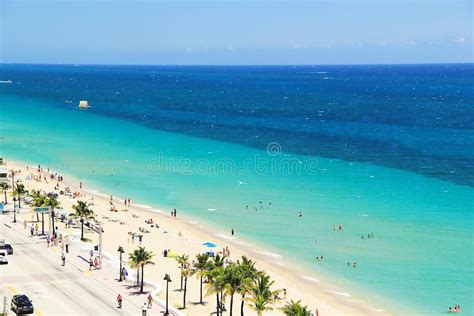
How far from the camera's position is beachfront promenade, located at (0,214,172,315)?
34.2 meters

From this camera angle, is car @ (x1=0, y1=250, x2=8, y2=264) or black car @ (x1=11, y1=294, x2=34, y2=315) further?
car @ (x1=0, y1=250, x2=8, y2=264)

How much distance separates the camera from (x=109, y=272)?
135 ft

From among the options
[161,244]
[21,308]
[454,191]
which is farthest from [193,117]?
[21,308]

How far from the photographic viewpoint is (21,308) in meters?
32.3

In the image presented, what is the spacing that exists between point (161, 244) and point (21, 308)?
19.4 meters

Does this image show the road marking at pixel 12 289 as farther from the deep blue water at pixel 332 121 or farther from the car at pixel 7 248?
the deep blue water at pixel 332 121

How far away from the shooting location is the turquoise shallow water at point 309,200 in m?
45.7

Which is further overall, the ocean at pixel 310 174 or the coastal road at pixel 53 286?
the ocean at pixel 310 174

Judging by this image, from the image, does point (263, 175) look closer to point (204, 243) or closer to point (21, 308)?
point (204, 243)

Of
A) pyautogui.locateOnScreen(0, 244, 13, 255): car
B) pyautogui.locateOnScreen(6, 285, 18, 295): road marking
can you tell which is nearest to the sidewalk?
pyautogui.locateOnScreen(0, 244, 13, 255): car

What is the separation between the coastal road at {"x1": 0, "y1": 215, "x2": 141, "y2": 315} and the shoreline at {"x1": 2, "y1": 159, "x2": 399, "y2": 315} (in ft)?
17.3

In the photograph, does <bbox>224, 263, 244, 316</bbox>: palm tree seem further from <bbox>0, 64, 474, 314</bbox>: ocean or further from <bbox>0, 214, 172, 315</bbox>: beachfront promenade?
<bbox>0, 64, 474, 314</bbox>: ocean

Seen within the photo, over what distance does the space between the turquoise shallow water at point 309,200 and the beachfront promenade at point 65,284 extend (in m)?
16.0

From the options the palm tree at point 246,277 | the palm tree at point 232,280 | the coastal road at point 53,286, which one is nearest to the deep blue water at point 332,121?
the palm tree at point 246,277
